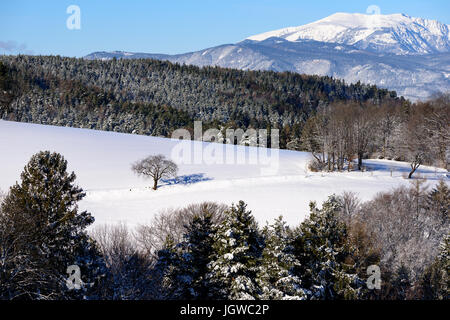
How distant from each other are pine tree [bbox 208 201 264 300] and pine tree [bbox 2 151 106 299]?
5.40 meters

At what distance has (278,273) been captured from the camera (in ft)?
55.9

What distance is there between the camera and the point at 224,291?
18.0 m

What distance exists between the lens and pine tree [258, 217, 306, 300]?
55.6ft

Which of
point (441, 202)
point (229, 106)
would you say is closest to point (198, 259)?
point (441, 202)

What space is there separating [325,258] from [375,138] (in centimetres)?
6104

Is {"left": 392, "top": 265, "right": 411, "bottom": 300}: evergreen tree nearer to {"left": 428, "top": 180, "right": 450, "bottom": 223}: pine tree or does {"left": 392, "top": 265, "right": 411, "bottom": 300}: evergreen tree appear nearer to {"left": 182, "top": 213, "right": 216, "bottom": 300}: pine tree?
{"left": 182, "top": 213, "right": 216, "bottom": 300}: pine tree

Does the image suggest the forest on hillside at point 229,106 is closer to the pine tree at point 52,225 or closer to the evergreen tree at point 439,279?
the evergreen tree at point 439,279

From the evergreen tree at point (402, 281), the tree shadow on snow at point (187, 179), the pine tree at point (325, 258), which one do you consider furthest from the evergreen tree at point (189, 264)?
the tree shadow on snow at point (187, 179)

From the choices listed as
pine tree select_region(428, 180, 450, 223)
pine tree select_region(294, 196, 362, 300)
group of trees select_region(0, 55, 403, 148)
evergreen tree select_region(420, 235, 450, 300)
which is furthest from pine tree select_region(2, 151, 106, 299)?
group of trees select_region(0, 55, 403, 148)

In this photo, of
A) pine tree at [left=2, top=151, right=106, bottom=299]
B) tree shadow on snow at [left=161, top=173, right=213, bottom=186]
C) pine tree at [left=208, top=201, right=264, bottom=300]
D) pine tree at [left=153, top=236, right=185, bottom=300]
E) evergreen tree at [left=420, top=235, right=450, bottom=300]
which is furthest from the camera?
tree shadow on snow at [left=161, top=173, right=213, bottom=186]

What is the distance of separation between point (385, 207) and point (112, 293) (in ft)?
79.2

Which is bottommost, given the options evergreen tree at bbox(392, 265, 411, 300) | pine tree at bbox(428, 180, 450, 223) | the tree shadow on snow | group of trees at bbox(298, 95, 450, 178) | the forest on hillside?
evergreen tree at bbox(392, 265, 411, 300)
